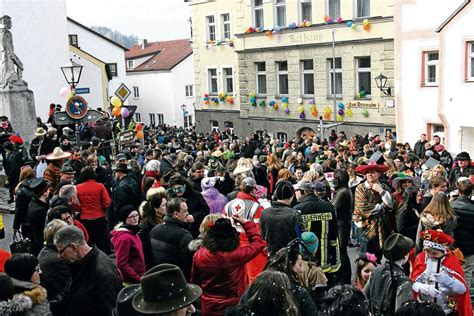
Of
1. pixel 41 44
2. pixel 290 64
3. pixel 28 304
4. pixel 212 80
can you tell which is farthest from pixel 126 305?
pixel 41 44

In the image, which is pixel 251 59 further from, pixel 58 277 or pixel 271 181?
pixel 58 277

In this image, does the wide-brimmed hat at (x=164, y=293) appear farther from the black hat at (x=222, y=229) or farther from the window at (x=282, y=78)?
the window at (x=282, y=78)

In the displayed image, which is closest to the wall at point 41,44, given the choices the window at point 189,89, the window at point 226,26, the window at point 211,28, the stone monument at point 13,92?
the window at point 211,28

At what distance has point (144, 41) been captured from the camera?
7156 centimetres

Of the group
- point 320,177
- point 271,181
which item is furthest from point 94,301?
point 271,181

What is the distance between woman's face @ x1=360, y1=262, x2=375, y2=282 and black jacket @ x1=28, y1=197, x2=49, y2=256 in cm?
442

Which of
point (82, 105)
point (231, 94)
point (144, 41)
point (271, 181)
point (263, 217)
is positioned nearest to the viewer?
point (263, 217)

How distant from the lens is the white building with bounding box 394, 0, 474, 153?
1973cm

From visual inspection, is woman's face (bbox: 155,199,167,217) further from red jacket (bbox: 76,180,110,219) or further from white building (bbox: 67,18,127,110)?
white building (bbox: 67,18,127,110)

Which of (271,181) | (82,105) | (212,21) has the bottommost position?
(271,181)

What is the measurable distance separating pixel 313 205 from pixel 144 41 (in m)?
66.7

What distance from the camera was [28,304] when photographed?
4.54m

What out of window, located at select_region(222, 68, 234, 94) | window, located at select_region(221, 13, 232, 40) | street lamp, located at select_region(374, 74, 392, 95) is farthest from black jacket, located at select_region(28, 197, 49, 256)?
window, located at select_region(221, 13, 232, 40)

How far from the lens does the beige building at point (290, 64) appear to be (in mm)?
27188
